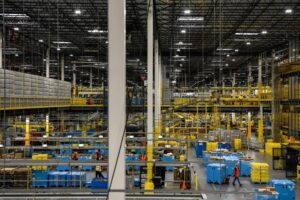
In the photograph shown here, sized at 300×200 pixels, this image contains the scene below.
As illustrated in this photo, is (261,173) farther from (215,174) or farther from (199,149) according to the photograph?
(199,149)

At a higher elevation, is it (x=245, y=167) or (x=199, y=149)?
(x=199, y=149)

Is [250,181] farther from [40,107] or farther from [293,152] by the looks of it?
[40,107]

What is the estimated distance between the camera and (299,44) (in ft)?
111

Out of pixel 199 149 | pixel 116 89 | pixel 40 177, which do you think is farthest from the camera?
pixel 199 149

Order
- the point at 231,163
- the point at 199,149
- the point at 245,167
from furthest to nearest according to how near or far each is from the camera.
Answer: the point at 199,149 < the point at 245,167 < the point at 231,163

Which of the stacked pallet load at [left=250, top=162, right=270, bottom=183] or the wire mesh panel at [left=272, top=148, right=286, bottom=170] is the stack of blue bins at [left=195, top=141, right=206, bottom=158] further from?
the stacked pallet load at [left=250, top=162, right=270, bottom=183]

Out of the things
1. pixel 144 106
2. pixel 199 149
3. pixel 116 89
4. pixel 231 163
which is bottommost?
pixel 199 149

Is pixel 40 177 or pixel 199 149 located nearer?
pixel 40 177

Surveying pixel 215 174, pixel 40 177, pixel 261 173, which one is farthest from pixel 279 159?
Result: pixel 40 177

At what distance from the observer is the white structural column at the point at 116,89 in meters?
6.26

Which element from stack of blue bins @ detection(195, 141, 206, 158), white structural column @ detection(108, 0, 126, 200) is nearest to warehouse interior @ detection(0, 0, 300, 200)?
white structural column @ detection(108, 0, 126, 200)

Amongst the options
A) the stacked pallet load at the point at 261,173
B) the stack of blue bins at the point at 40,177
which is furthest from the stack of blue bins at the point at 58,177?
the stacked pallet load at the point at 261,173

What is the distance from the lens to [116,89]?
6.34 metres

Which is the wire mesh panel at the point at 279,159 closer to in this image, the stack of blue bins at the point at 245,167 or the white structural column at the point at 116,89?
the stack of blue bins at the point at 245,167
